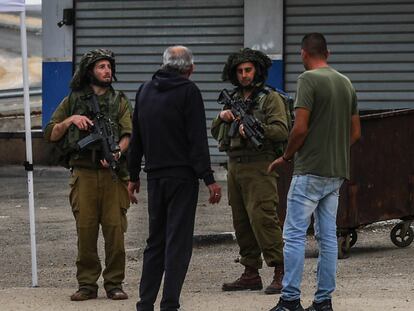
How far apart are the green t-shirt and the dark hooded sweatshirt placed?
2.11ft

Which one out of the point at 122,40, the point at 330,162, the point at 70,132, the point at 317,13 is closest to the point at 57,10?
the point at 122,40

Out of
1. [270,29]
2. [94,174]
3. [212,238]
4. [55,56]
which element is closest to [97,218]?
[94,174]

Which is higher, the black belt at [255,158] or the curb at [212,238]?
the black belt at [255,158]

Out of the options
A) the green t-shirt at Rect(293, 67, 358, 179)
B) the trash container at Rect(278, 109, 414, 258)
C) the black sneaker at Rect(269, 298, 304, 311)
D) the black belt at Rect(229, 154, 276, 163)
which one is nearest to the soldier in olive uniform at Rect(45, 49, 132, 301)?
the black belt at Rect(229, 154, 276, 163)

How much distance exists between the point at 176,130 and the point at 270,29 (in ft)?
37.1

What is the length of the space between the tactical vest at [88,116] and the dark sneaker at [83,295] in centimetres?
92

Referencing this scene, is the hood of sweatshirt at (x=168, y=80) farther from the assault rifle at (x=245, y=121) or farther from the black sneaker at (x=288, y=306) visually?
the black sneaker at (x=288, y=306)

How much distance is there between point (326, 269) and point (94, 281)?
1.86 meters

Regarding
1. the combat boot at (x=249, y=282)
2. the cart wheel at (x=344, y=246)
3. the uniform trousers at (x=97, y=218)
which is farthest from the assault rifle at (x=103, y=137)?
the cart wheel at (x=344, y=246)

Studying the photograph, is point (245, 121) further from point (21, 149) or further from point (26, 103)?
point (21, 149)

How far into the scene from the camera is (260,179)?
26.5 feet

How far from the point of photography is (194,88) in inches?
283

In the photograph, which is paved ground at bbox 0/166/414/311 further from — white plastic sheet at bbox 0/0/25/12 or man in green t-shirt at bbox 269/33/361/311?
white plastic sheet at bbox 0/0/25/12

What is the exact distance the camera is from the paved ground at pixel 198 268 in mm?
7882
